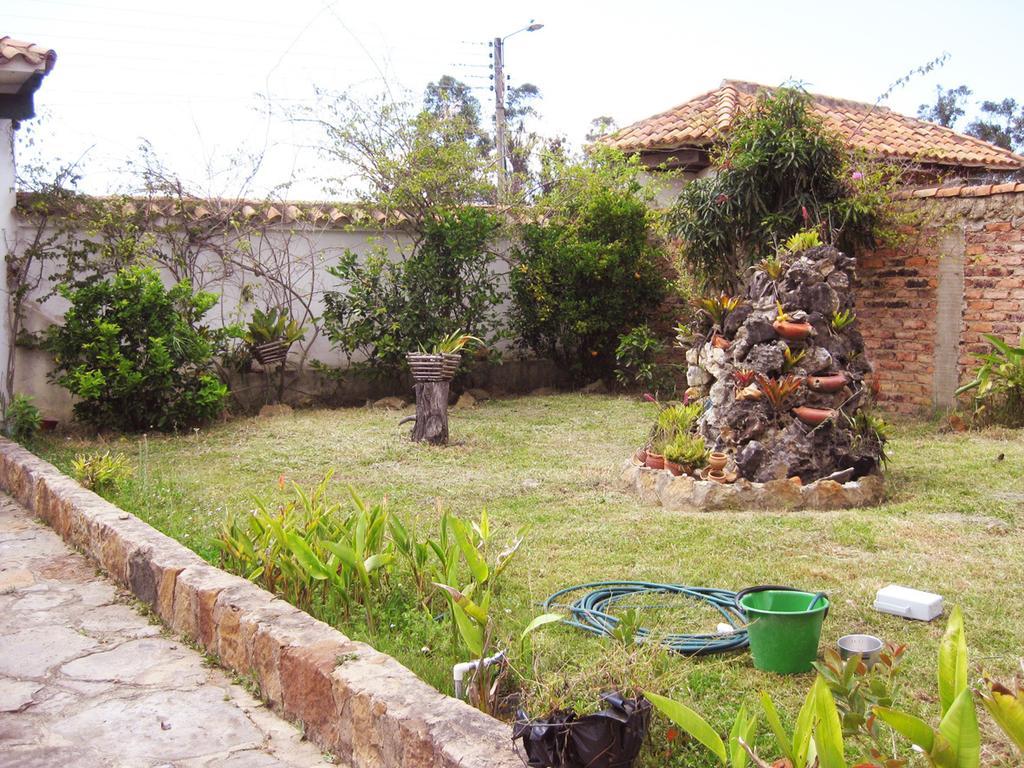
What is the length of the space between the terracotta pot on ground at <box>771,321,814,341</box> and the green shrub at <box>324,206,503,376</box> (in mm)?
5034

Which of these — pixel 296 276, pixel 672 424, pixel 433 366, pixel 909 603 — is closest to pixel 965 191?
pixel 672 424

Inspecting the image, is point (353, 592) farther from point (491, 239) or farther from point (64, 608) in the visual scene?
point (491, 239)

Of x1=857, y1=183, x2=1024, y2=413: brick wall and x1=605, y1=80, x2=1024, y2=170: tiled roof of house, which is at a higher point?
x1=605, y1=80, x2=1024, y2=170: tiled roof of house

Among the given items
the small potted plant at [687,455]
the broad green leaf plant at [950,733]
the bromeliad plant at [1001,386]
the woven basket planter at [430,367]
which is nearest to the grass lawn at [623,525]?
the small potted plant at [687,455]

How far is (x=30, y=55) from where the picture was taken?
7879 mm

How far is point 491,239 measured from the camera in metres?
11.3

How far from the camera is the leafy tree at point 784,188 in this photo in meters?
9.02

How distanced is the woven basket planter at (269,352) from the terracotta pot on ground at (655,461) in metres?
5.08

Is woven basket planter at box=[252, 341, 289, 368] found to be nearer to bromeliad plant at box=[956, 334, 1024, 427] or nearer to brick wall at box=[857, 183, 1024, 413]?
brick wall at box=[857, 183, 1024, 413]

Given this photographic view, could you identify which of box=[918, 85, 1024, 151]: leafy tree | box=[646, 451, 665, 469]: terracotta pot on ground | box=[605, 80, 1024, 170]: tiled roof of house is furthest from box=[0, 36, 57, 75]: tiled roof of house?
box=[918, 85, 1024, 151]: leafy tree

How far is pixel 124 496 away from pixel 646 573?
344 centimetres

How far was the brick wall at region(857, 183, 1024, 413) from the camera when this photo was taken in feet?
27.9

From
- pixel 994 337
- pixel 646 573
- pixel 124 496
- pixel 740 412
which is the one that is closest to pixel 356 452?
pixel 124 496

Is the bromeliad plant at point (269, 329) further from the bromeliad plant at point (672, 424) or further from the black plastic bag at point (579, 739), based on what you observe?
the black plastic bag at point (579, 739)
